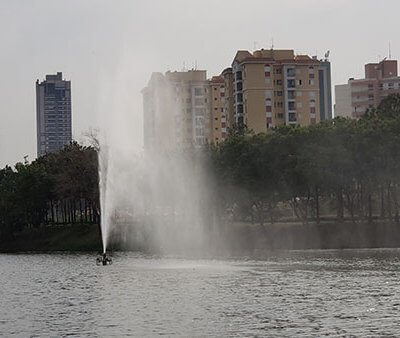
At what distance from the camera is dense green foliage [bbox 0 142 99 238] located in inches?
5669

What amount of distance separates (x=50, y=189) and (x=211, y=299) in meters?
101

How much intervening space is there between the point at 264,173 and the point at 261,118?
82584 mm

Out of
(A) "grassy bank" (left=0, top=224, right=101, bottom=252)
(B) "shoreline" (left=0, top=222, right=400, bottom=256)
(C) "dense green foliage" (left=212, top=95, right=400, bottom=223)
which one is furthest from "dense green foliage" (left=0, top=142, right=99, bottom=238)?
(C) "dense green foliage" (left=212, top=95, right=400, bottom=223)

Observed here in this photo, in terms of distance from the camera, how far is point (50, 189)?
15538 centimetres

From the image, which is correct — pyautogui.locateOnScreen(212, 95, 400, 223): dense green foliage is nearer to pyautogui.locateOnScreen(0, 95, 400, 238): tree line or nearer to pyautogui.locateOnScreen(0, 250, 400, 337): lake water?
pyautogui.locateOnScreen(0, 95, 400, 238): tree line

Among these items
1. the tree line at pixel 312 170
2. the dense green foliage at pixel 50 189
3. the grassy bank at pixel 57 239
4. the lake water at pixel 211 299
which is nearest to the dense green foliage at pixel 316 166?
the tree line at pixel 312 170

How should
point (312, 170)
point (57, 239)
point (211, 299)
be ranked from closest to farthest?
point (211, 299)
point (312, 170)
point (57, 239)

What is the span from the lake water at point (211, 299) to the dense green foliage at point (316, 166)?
737 inches

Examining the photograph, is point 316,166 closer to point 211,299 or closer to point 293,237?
point 293,237

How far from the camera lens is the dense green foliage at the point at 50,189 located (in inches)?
5669

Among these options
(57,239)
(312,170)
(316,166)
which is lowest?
(57,239)

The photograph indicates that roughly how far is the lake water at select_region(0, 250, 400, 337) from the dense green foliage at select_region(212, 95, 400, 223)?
18.7m

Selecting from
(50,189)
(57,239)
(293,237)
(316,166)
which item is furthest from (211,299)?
(50,189)

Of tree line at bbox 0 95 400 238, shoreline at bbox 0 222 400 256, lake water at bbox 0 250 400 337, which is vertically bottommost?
lake water at bbox 0 250 400 337
